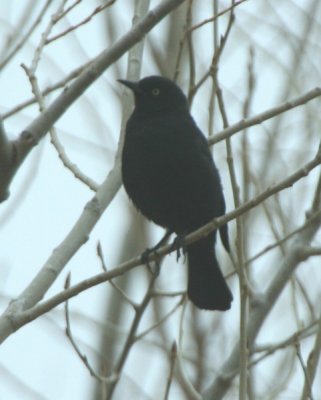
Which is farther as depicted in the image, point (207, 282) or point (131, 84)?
point (207, 282)

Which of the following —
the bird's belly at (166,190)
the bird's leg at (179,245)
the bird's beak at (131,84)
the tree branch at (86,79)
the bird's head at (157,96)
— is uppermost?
the bird's head at (157,96)

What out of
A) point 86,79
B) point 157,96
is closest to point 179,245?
point 157,96

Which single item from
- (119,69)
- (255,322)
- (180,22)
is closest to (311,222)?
(255,322)

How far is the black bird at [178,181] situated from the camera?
497cm

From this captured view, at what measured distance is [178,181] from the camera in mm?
5016

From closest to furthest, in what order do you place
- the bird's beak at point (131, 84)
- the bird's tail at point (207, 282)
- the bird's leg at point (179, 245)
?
the bird's leg at point (179, 245) → the bird's beak at point (131, 84) → the bird's tail at point (207, 282)

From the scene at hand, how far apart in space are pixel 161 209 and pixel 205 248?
44 centimetres

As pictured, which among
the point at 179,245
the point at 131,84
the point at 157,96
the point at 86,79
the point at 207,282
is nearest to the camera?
the point at 86,79

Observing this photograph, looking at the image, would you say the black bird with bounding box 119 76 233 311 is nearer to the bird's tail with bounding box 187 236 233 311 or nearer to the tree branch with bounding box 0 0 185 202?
the bird's tail with bounding box 187 236 233 311

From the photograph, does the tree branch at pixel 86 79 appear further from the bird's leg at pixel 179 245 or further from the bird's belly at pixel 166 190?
the bird's belly at pixel 166 190

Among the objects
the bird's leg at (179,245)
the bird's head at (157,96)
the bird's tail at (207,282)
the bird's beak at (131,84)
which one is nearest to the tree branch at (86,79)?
the bird's leg at (179,245)

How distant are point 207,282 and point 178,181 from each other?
658 mm

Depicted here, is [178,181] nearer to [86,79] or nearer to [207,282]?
[207,282]

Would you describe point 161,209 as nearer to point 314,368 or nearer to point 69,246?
point 69,246
